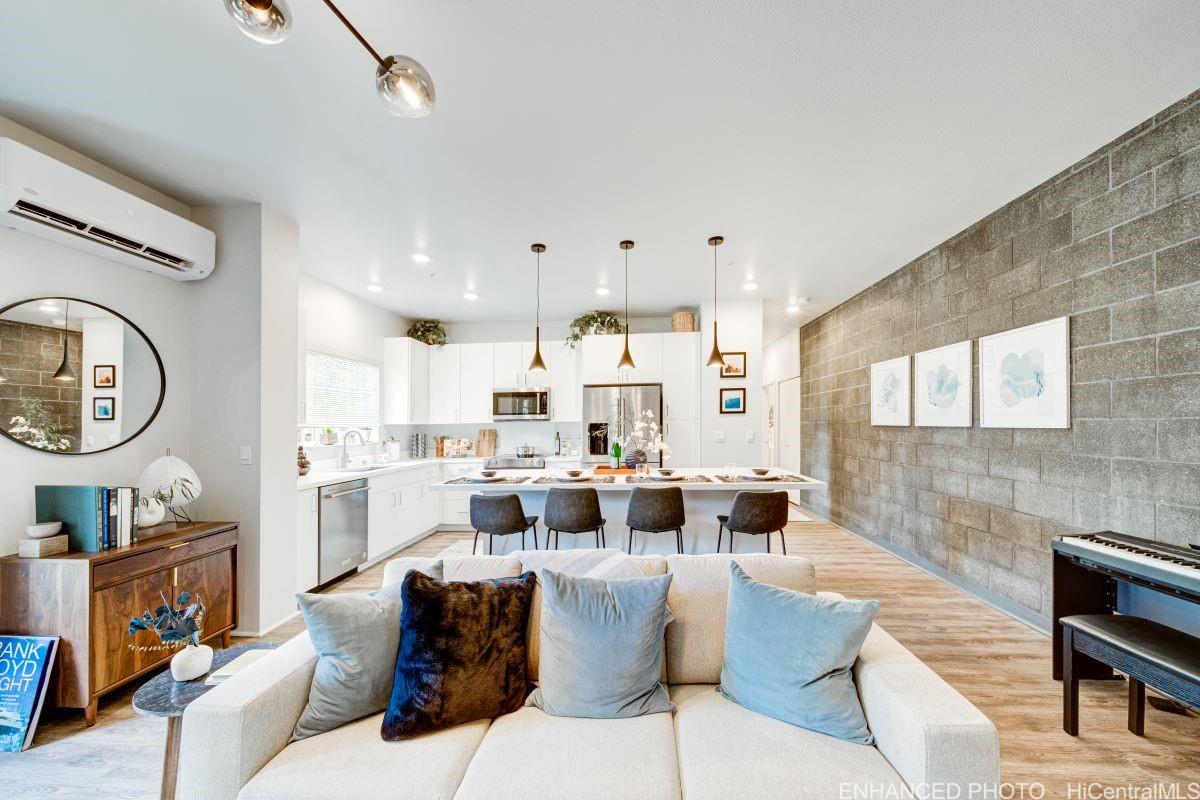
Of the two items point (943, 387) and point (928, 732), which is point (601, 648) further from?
point (943, 387)

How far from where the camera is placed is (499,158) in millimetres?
2686

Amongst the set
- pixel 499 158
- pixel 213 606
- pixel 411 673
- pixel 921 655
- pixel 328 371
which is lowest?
pixel 921 655

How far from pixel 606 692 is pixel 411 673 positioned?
624mm

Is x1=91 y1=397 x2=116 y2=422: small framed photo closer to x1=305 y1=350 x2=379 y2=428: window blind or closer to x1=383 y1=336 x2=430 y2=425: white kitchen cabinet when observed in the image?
x1=305 y1=350 x2=379 y2=428: window blind

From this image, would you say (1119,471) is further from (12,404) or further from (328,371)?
(328,371)

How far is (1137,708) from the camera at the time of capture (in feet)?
6.84

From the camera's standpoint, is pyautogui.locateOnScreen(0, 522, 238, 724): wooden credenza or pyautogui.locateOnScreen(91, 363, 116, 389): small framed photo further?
pyautogui.locateOnScreen(91, 363, 116, 389): small framed photo

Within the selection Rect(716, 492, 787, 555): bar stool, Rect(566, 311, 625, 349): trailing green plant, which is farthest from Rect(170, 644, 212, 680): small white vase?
Rect(566, 311, 625, 349): trailing green plant

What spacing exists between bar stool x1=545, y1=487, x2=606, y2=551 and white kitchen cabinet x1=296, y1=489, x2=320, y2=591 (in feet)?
6.23

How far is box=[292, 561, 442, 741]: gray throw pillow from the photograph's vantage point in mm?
1485

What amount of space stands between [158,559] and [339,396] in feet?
9.51

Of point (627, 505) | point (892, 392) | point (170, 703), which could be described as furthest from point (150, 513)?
point (892, 392)

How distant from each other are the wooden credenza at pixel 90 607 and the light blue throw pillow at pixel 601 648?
218 cm

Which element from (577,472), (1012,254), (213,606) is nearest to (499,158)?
(577,472)
